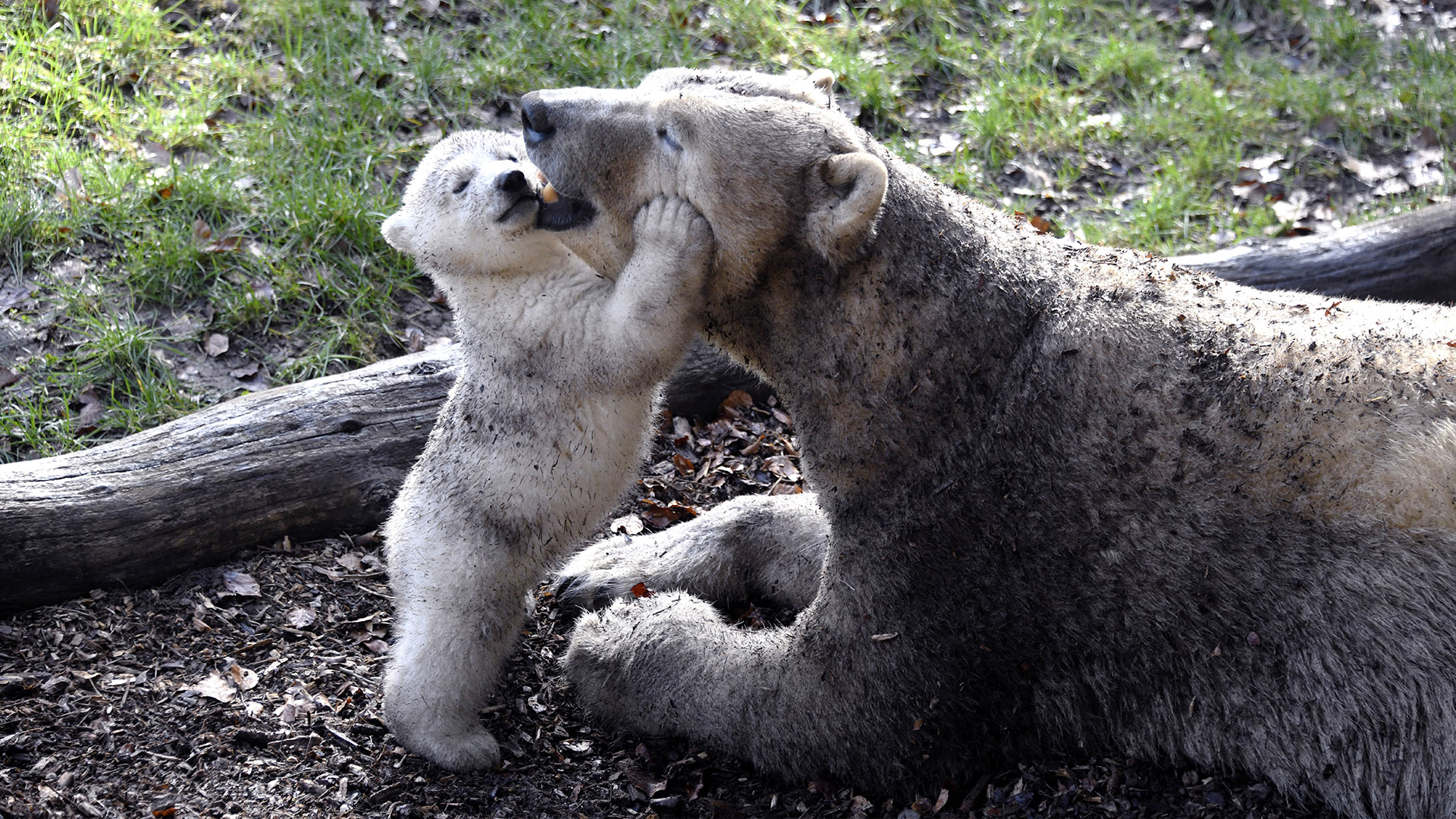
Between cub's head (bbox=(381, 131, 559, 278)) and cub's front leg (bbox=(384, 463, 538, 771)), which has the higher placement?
cub's head (bbox=(381, 131, 559, 278))

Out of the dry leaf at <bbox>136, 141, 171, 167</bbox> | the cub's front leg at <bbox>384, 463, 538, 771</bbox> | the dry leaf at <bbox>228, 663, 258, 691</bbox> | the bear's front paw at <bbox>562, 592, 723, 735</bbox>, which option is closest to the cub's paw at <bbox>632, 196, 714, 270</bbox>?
the cub's front leg at <bbox>384, 463, 538, 771</bbox>

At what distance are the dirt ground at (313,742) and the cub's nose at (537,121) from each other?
6.90ft

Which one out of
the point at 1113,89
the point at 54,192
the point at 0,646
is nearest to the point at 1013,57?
the point at 1113,89

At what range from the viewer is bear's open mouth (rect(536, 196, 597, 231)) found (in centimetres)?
398

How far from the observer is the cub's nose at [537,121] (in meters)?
3.85

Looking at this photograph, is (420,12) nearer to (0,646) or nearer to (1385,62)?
(0,646)

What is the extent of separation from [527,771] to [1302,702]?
2551 millimetres

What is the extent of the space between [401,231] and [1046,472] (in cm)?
242

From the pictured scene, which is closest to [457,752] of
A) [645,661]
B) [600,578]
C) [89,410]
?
[645,661]

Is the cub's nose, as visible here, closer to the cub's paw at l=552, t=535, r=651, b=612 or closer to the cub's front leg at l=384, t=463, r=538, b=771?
the cub's front leg at l=384, t=463, r=538, b=771

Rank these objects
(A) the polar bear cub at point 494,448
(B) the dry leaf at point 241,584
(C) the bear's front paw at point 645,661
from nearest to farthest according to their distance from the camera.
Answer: (A) the polar bear cub at point 494,448, (C) the bear's front paw at point 645,661, (B) the dry leaf at point 241,584

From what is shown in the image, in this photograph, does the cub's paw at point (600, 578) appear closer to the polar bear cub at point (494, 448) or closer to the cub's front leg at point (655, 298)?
the polar bear cub at point (494, 448)

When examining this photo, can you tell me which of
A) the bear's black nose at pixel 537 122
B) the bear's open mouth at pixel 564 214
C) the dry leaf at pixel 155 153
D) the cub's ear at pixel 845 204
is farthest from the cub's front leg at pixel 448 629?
the dry leaf at pixel 155 153

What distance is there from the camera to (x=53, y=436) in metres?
5.52
